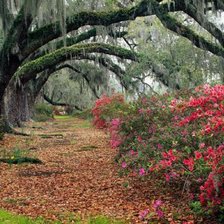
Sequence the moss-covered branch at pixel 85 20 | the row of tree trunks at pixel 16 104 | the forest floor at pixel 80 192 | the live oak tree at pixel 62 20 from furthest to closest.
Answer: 1. the row of tree trunks at pixel 16 104
2. the moss-covered branch at pixel 85 20
3. the live oak tree at pixel 62 20
4. the forest floor at pixel 80 192

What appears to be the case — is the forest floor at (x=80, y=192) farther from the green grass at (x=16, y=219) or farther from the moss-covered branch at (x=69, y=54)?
Result: the moss-covered branch at (x=69, y=54)

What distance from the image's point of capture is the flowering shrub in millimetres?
5039

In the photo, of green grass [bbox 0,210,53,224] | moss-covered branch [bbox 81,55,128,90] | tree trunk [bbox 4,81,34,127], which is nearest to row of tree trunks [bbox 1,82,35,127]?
tree trunk [bbox 4,81,34,127]

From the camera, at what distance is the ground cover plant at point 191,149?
5.05 m

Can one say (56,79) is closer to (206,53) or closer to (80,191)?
(206,53)

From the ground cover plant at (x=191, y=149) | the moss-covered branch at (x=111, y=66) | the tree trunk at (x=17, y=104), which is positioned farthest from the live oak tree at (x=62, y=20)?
the moss-covered branch at (x=111, y=66)

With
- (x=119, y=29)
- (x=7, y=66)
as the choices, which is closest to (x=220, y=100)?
(x=7, y=66)

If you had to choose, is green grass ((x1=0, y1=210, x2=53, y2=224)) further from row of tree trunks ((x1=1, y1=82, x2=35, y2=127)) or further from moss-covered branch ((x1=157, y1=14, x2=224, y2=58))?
row of tree trunks ((x1=1, y1=82, x2=35, y2=127))

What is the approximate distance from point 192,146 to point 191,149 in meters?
0.08

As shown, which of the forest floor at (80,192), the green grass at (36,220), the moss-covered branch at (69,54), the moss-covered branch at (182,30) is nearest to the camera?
the green grass at (36,220)

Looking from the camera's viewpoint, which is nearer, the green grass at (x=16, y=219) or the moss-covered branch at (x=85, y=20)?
the green grass at (x=16, y=219)

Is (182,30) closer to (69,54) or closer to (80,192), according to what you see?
(69,54)

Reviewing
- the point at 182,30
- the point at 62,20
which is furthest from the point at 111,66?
the point at 62,20

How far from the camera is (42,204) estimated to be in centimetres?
644
